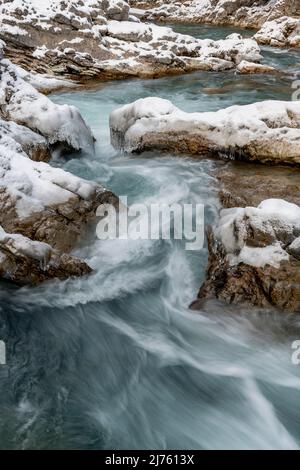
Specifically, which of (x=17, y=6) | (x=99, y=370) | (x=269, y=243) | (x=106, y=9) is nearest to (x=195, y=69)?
(x=106, y=9)

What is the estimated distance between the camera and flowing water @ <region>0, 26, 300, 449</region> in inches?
168

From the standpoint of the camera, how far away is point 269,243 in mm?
5391

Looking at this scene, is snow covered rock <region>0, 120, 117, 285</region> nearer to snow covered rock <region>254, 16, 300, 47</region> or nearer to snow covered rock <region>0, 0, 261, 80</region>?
snow covered rock <region>0, 0, 261, 80</region>

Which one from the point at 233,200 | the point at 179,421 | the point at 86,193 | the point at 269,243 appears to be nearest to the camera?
the point at 179,421

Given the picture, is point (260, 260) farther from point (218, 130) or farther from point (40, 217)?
point (218, 130)

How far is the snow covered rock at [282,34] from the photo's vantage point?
24.4m

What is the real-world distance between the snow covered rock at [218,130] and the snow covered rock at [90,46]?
7.78m

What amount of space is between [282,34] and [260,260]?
2358 cm

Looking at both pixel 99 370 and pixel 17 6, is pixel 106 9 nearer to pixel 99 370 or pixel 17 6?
pixel 17 6

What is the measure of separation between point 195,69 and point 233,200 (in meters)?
12.0

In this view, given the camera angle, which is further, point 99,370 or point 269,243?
point 269,243

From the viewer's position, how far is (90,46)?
17.0 metres

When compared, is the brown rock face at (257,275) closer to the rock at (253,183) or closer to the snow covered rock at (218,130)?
the rock at (253,183)

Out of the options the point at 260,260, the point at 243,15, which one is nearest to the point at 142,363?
the point at 260,260
